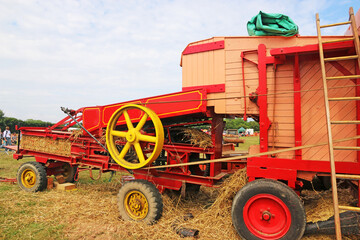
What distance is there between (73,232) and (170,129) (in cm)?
268

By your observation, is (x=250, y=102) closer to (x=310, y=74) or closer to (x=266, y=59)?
(x=266, y=59)

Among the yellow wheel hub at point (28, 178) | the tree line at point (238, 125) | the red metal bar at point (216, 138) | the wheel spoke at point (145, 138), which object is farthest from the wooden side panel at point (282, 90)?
the tree line at point (238, 125)

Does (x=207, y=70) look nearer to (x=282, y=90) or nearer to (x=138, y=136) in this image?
(x=282, y=90)

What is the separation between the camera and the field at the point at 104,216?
388 centimetres

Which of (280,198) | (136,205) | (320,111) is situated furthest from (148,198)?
(320,111)

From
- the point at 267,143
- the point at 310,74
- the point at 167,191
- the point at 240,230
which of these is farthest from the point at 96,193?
the point at 310,74

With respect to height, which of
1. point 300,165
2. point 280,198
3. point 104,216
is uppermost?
point 300,165

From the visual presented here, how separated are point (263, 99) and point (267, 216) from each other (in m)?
1.81

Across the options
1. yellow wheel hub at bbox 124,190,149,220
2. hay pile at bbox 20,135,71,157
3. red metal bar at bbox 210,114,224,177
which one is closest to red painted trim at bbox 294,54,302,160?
red metal bar at bbox 210,114,224,177

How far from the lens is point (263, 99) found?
3.87 meters

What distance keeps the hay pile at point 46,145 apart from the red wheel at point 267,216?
Result: 4.82m

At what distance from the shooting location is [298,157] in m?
3.65

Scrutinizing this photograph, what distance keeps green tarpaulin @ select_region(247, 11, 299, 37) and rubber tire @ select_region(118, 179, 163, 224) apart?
339cm

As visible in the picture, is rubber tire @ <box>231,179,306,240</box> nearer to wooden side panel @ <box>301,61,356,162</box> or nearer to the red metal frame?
the red metal frame
